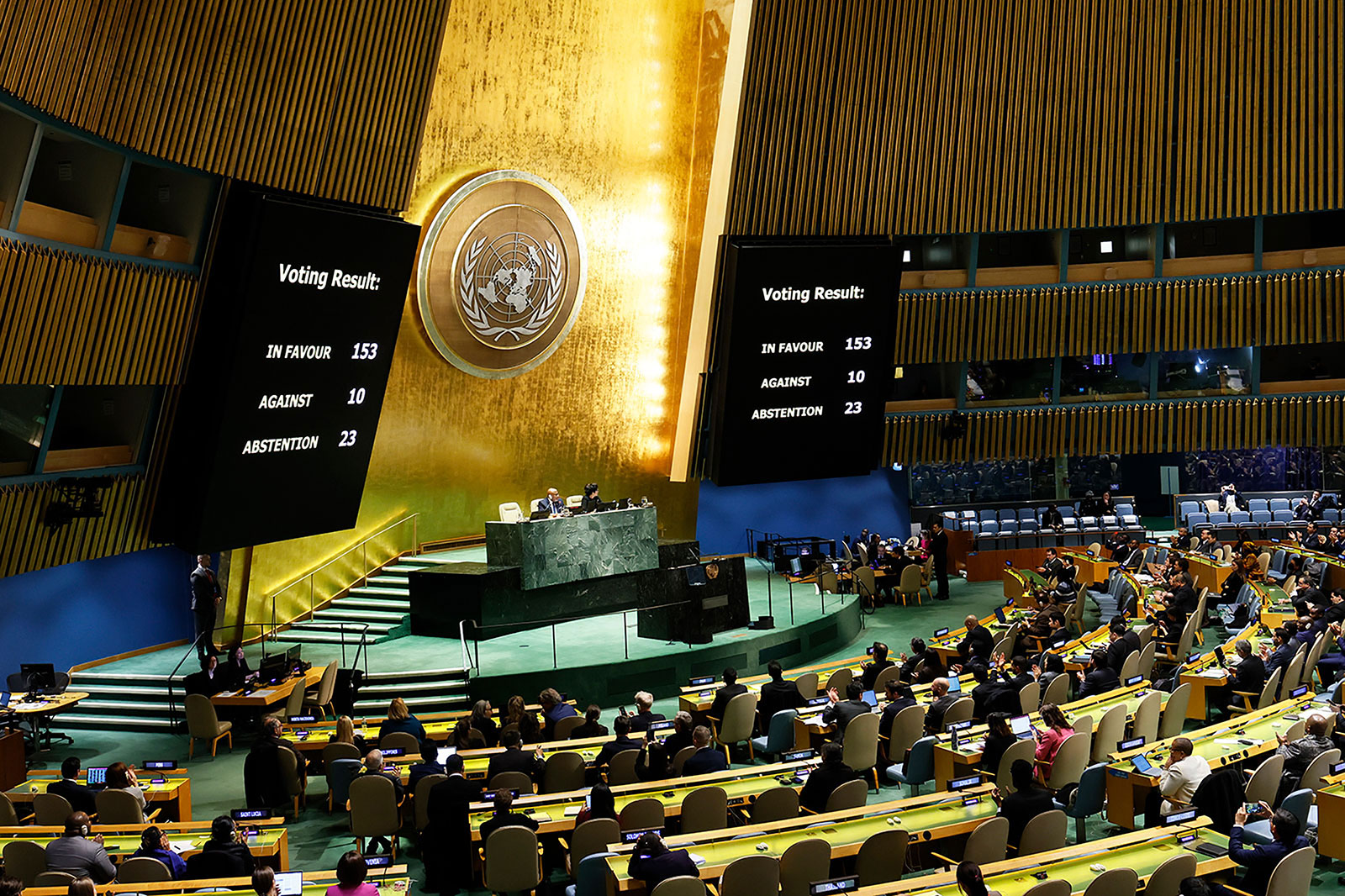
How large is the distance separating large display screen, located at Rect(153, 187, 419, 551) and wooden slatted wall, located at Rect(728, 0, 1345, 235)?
7.15m

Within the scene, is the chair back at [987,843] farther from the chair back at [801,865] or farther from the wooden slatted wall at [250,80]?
the wooden slatted wall at [250,80]

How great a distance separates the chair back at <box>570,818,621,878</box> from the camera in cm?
873

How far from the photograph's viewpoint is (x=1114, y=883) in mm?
7227

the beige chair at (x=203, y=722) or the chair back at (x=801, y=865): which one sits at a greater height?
the chair back at (x=801, y=865)

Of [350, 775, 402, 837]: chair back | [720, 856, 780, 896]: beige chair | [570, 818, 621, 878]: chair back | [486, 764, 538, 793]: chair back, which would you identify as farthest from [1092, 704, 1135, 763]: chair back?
[350, 775, 402, 837]: chair back

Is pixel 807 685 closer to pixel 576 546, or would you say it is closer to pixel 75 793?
pixel 576 546

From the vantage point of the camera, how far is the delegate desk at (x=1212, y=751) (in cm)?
1007

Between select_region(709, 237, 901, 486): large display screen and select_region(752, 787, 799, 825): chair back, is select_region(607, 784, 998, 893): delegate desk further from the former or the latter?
select_region(709, 237, 901, 486): large display screen

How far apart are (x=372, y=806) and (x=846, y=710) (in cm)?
444

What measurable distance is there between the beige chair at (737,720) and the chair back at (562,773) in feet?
8.03

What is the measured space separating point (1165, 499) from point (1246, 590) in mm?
14890

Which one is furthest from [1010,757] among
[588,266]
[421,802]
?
[588,266]

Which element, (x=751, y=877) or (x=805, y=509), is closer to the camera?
(x=751, y=877)

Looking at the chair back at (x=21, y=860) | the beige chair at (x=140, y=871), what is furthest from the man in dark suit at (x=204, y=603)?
the beige chair at (x=140, y=871)
